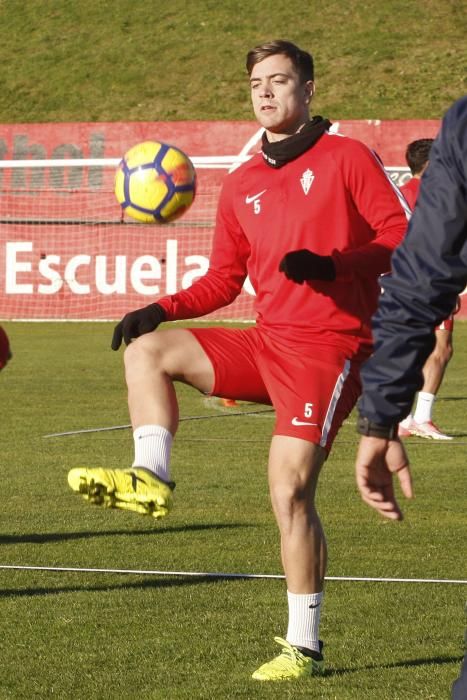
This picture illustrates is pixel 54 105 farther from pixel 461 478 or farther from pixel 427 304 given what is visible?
pixel 427 304

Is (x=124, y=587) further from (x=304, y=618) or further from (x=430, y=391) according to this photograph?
(x=430, y=391)

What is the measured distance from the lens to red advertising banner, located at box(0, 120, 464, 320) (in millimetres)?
28422

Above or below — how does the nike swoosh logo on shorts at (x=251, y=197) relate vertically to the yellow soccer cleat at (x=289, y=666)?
above

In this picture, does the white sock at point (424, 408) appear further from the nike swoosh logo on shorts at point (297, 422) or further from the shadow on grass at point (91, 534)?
the nike swoosh logo on shorts at point (297, 422)

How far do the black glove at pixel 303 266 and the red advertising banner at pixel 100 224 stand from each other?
22526 mm

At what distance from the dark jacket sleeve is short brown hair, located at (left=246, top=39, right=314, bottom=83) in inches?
95.3

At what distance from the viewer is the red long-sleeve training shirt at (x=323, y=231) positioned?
5.20 metres

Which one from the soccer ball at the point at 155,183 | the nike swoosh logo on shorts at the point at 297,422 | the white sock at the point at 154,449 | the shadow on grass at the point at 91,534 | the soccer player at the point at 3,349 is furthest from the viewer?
the soccer ball at the point at 155,183

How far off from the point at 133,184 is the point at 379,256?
8532mm

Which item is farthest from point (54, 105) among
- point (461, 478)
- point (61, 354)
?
point (461, 478)

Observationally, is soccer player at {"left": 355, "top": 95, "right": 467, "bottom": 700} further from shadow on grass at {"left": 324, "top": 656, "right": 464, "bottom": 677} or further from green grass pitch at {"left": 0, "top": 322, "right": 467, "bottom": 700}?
shadow on grass at {"left": 324, "top": 656, "right": 464, "bottom": 677}

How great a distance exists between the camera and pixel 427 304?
2953mm

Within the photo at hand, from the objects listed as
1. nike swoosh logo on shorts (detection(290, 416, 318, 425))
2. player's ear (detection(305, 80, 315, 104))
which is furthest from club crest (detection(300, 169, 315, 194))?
nike swoosh logo on shorts (detection(290, 416, 318, 425))

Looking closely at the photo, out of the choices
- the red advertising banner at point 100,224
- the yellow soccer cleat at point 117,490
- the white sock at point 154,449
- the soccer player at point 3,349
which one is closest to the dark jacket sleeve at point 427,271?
the yellow soccer cleat at point 117,490
